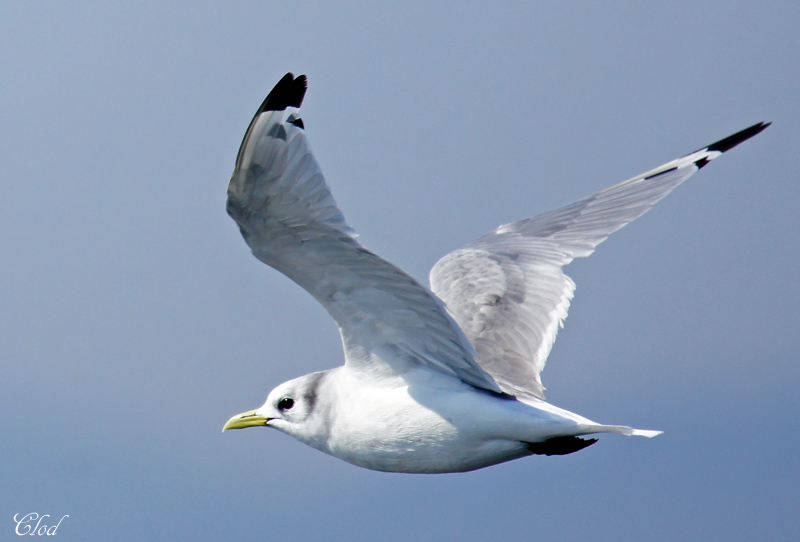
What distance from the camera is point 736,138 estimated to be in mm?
4910

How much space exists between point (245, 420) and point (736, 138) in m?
3.25

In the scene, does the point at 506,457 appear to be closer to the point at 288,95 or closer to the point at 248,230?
the point at 248,230

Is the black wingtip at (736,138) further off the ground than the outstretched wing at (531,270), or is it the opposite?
the black wingtip at (736,138)

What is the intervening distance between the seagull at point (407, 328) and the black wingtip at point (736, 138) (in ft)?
0.53

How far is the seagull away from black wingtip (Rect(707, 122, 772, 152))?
0.53 feet

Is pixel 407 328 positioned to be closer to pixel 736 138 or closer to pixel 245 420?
pixel 245 420

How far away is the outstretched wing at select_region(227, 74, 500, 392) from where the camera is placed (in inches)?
104

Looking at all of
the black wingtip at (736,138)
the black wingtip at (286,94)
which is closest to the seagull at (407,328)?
the black wingtip at (286,94)

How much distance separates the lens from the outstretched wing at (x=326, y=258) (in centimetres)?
264

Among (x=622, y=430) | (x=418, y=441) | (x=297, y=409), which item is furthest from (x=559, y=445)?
(x=297, y=409)

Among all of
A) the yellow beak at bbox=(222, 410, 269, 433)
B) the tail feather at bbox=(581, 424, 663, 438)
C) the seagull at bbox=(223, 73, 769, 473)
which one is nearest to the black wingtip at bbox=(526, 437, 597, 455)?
the seagull at bbox=(223, 73, 769, 473)

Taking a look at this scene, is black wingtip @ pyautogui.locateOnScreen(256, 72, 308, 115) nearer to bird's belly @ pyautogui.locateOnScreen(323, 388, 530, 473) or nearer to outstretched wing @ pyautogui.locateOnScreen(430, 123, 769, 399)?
bird's belly @ pyautogui.locateOnScreen(323, 388, 530, 473)

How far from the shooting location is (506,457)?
3.41 m

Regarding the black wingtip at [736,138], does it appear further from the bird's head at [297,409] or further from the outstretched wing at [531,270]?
the bird's head at [297,409]
